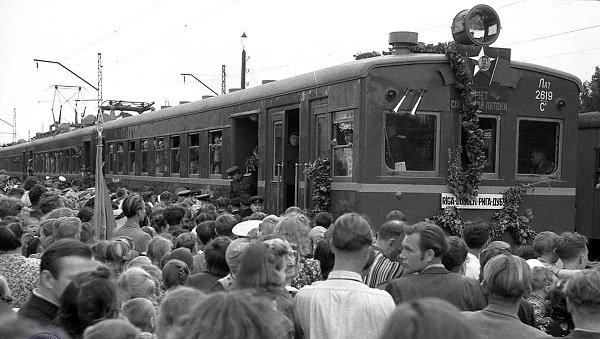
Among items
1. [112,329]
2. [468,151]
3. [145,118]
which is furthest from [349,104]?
[145,118]

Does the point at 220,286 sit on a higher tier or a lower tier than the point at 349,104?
lower

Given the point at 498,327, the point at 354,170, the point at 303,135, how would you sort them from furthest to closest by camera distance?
1. the point at 303,135
2. the point at 354,170
3. the point at 498,327

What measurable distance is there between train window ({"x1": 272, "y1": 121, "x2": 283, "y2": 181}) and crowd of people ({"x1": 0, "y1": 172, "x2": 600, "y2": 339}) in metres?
5.06

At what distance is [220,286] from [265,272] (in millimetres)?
851

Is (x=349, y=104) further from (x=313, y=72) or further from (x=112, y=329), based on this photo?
(x=112, y=329)

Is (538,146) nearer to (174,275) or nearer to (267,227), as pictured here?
(267,227)

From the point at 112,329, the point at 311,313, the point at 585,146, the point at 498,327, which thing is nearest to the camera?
the point at 112,329

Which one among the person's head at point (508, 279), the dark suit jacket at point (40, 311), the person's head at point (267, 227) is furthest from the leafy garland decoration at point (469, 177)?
the dark suit jacket at point (40, 311)

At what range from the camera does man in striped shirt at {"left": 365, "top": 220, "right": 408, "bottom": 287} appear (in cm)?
509

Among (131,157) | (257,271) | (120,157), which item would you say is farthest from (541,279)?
(120,157)

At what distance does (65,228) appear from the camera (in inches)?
235

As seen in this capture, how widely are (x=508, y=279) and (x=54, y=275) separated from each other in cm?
214

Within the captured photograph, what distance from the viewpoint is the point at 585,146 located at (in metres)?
13.3

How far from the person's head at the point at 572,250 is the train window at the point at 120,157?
17242mm
